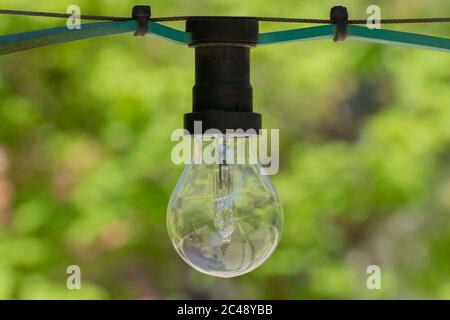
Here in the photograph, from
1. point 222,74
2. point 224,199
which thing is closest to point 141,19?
point 222,74

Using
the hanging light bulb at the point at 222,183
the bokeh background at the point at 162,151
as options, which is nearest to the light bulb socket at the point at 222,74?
the hanging light bulb at the point at 222,183

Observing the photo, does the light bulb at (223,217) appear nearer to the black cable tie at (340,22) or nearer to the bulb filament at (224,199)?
the bulb filament at (224,199)

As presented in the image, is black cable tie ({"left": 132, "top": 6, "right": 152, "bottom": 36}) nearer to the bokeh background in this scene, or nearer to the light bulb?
the light bulb

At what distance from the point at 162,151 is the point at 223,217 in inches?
77.1

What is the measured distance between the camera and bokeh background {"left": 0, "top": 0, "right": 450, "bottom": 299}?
2.91 m

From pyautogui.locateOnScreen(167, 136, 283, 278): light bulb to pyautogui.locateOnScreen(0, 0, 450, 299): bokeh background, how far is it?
1876 mm

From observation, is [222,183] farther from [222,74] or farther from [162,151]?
[162,151]

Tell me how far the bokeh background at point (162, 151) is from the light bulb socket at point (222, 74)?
1.88m

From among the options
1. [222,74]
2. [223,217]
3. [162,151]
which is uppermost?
[162,151]

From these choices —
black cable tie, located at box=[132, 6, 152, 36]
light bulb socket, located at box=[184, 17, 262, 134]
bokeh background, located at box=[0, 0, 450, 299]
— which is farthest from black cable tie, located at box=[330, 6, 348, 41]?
bokeh background, located at box=[0, 0, 450, 299]

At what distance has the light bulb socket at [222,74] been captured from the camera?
0.97 m

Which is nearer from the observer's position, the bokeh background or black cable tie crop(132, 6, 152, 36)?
black cable tie crop(132, 6, 152, 36)

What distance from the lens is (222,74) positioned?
99cm
